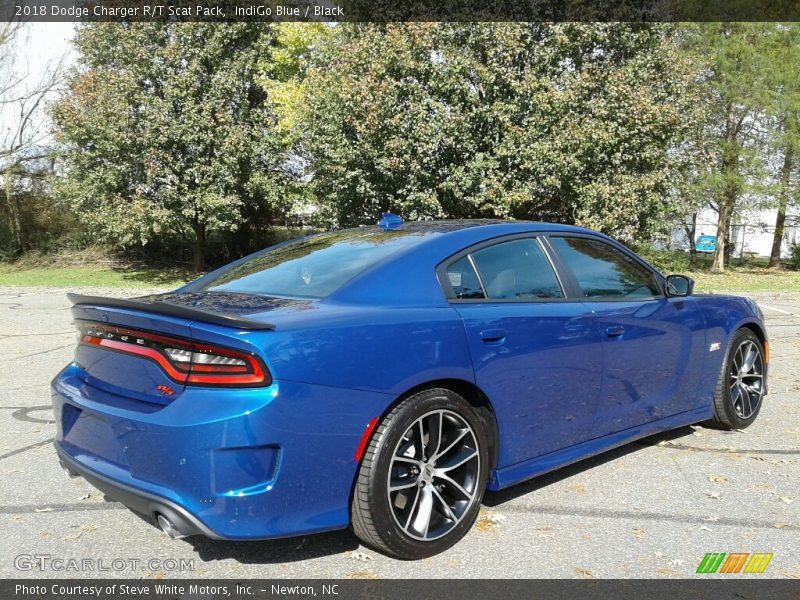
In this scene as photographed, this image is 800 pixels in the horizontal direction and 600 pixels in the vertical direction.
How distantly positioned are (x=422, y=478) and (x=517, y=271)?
4.12 ft

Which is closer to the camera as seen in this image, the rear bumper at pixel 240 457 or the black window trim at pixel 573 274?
the rear bumper at pixel 240 457

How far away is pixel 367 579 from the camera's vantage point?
2.96 metres

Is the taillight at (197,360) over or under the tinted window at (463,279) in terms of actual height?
under

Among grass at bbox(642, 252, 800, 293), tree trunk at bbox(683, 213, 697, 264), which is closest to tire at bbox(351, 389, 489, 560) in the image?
grass at bbox(642, 252, 800, 293)

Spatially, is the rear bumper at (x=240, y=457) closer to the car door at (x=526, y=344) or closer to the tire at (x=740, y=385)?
the car door at (x=526, y=344)

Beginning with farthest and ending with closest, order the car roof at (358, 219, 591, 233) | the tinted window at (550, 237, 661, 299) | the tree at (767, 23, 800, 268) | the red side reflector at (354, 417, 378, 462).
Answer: the tree at (767, 23, 800, 268), the tinted window at (550, 237, 661, 299), the car roof at (358, 219, 591, 233), the red side reflector at (354, 417, 378, 462)

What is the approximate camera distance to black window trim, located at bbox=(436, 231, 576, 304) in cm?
340

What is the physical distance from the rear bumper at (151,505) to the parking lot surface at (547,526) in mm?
422

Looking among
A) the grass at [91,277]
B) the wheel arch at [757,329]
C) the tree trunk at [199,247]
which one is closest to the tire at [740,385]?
the wheel arch at [757,329]

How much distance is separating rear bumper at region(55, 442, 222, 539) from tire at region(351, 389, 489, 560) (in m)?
0.67

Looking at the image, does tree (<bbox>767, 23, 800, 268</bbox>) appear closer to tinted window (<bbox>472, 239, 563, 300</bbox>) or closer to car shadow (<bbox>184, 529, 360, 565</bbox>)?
tinted window (<bbox>472, 239, 563, 300</bbox>)

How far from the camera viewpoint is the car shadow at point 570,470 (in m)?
3.95
